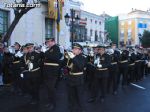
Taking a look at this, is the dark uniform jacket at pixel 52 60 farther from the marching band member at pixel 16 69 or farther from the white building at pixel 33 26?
the white building at pixel 33 26

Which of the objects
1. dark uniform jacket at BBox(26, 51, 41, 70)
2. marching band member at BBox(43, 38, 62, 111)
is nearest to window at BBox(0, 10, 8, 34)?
dark uniform jacket at BBox(26, 51, 41, 70)

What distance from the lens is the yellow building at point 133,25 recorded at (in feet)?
269

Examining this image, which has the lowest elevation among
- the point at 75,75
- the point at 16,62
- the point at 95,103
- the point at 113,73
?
the point at 95,103

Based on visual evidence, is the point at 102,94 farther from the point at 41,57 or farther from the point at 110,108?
the point at 41,57

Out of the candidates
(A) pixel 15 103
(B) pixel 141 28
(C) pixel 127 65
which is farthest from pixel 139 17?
(A) pixel 15 103

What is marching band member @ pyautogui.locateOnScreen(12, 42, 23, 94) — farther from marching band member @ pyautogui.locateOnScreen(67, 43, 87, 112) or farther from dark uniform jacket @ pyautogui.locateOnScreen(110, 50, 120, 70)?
marching band member @ pyautogui.locateOnScreen(67, 43, 87, 112)

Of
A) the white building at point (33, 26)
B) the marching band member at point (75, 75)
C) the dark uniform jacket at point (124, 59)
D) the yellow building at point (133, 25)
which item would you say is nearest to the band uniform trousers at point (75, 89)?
the marching band member at point (75, 75)

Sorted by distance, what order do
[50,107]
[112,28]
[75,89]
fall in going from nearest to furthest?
1. [75,89]
2. [50,107]
3. [112,28]

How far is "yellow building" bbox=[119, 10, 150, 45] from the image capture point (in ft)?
269

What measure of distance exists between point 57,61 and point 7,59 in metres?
4.09

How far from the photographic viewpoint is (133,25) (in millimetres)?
83062

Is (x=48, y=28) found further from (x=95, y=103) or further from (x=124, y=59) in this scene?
(x=95, y=103)

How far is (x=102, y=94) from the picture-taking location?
11422mm

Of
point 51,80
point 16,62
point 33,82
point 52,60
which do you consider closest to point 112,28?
point 16,62
